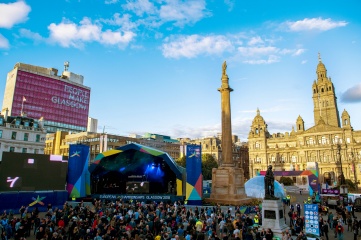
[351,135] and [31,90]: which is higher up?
[31,90]

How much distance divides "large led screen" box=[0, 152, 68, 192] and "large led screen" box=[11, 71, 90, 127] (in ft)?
246

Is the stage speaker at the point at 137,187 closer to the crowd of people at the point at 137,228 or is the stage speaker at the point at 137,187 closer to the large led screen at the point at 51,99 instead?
the crowd of people at the point at 137,228

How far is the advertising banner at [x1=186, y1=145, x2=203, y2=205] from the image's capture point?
34219mm

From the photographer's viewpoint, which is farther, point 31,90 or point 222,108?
point 31,90

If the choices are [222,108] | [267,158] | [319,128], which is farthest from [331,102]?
[222,108]

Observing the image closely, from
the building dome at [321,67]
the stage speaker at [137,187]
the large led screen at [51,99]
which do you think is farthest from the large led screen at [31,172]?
the building dome at [321,67]

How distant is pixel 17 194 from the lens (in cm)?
2895

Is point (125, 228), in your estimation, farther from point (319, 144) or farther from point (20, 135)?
point (319, 144)

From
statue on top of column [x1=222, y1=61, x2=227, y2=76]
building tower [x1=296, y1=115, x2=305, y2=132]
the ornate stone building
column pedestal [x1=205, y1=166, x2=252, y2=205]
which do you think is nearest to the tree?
the ornate stone building

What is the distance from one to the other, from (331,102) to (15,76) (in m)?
117

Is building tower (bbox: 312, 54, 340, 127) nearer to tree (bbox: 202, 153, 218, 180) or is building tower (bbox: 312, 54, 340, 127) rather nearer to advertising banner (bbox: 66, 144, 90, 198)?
tree (bbox: 202, 153, 218, 180)

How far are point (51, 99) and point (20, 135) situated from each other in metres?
56.5

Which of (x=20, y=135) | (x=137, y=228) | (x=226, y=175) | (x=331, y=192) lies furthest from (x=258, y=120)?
(x=137, y=228)

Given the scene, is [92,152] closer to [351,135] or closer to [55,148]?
[55,148]
